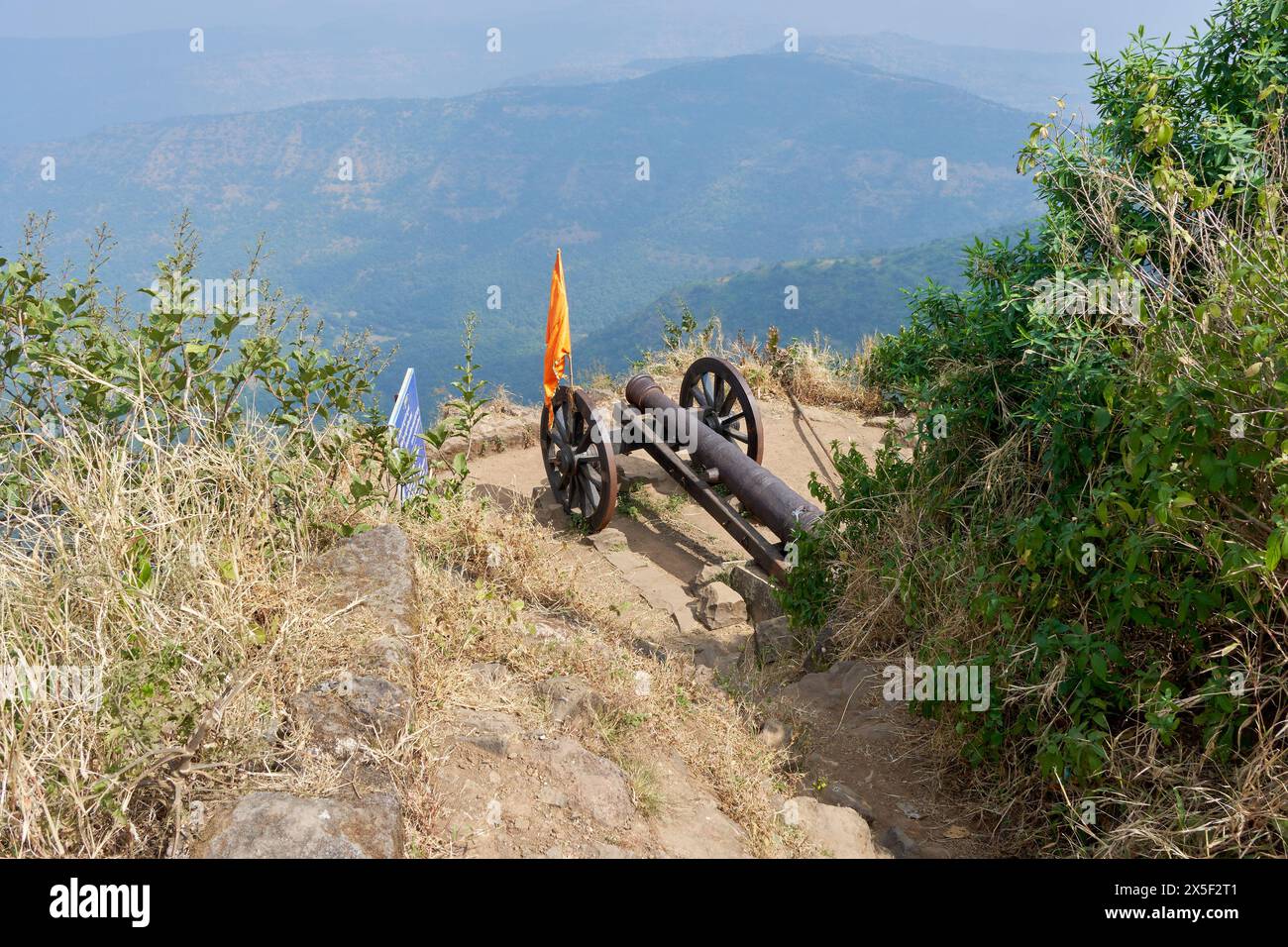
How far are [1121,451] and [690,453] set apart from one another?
4.22 metres

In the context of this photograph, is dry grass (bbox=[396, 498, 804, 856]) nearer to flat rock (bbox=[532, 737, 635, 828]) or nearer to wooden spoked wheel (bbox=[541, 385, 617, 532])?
flat rock (bbox=[532, 737, 635, 828])

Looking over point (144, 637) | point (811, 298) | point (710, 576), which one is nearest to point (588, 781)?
point (144, 637)

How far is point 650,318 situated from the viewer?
4820 inches

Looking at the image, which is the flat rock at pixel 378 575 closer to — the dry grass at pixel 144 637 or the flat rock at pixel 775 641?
the dry grass at pixel 144 637

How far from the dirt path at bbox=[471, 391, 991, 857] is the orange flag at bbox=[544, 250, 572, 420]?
3.43 feet

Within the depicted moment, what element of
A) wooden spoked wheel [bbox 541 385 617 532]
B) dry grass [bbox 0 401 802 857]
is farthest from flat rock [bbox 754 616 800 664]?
wooden spoked wheel [bbox 541 385 617 532]

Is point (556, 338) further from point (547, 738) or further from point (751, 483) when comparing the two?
point (547, 738)

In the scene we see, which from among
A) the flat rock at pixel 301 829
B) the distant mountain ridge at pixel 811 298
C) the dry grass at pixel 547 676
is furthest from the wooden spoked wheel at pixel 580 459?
the distant mountain ridge at pixel 811 298

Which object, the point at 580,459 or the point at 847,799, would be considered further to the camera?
the point at 580,459

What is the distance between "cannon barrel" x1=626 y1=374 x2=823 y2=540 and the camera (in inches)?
228

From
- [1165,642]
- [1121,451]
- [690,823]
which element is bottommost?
[690,823]

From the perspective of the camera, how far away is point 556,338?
7355 millimetres

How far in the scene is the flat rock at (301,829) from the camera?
6.64 ft
